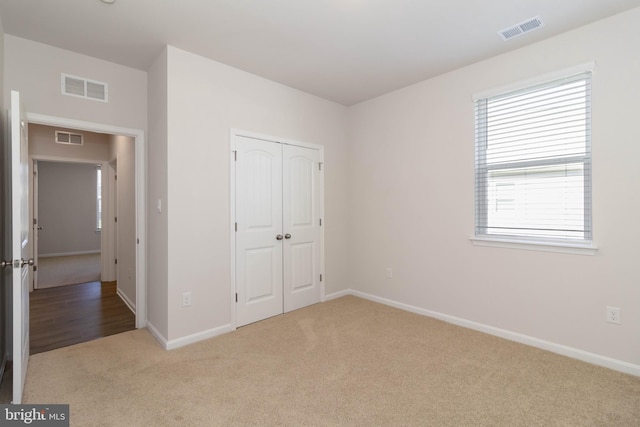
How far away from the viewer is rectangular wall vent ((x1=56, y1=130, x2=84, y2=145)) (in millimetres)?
4535

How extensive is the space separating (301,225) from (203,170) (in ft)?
4.73

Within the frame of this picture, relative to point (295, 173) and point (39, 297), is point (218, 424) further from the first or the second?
point (39, 297)

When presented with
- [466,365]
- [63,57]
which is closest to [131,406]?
[466,365]

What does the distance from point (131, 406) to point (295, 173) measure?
2776mm

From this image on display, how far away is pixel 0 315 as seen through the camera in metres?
2.45

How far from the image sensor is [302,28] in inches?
102

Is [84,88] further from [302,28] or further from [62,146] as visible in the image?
[62,146]

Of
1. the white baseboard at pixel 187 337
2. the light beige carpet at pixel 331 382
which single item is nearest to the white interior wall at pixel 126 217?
the white baseboard at pixel 187 337

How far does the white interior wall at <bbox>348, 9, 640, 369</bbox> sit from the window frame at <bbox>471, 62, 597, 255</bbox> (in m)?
0.06

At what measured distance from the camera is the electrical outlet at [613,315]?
8.04ft

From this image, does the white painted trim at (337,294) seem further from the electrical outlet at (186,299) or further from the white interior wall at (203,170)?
the electrical outlet at (186,299)

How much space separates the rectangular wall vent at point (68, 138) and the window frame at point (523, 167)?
5.53 m

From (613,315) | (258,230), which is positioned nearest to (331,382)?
(258,230)

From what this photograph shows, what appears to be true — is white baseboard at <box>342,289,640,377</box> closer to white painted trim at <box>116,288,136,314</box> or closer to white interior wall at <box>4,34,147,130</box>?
white painted trim at <box>116,288,136,314</box>
